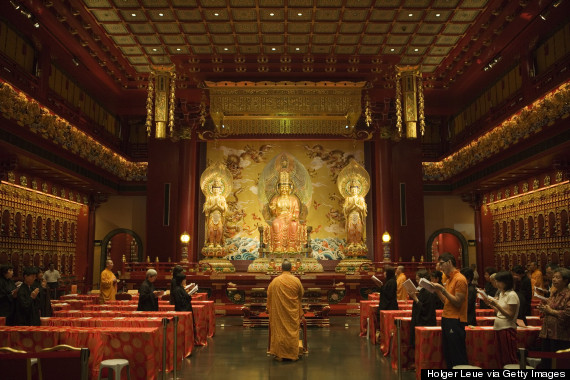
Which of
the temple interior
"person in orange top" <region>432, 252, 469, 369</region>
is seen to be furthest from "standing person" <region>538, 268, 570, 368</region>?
the temple interior

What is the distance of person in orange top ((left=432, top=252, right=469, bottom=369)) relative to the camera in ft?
13.3

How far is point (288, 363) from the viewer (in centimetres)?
558

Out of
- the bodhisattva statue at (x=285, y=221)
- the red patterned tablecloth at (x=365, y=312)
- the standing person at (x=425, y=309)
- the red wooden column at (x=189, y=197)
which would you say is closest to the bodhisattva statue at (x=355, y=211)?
the bodhisattva statue at (x=285, y=221)

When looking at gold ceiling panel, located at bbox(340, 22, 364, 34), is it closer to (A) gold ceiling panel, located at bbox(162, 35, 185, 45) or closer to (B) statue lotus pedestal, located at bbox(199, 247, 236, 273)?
(A) gold ceiling panel, located at bbox(162, 35, 185, 45)

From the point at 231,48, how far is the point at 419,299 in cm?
875

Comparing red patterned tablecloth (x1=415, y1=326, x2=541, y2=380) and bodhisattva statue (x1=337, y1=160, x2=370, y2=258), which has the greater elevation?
bodhisattva statue (x1=337, y1=160, x2=370, y2=258)

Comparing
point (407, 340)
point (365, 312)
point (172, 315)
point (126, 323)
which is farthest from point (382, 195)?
point (126, 323)

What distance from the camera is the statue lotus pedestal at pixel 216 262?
39.5 ft

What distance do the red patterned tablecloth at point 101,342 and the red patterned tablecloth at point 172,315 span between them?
1115 mm

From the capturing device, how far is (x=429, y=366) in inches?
175

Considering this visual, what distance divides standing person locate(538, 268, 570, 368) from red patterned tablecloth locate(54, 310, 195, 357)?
11.5 feet

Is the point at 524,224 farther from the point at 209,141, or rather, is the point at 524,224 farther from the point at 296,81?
the point at 209,141

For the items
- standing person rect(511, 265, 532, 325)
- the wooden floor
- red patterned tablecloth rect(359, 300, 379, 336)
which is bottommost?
the wooden floor

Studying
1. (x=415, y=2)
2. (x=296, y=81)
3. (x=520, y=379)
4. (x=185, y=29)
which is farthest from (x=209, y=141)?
(x=520, y=379)
